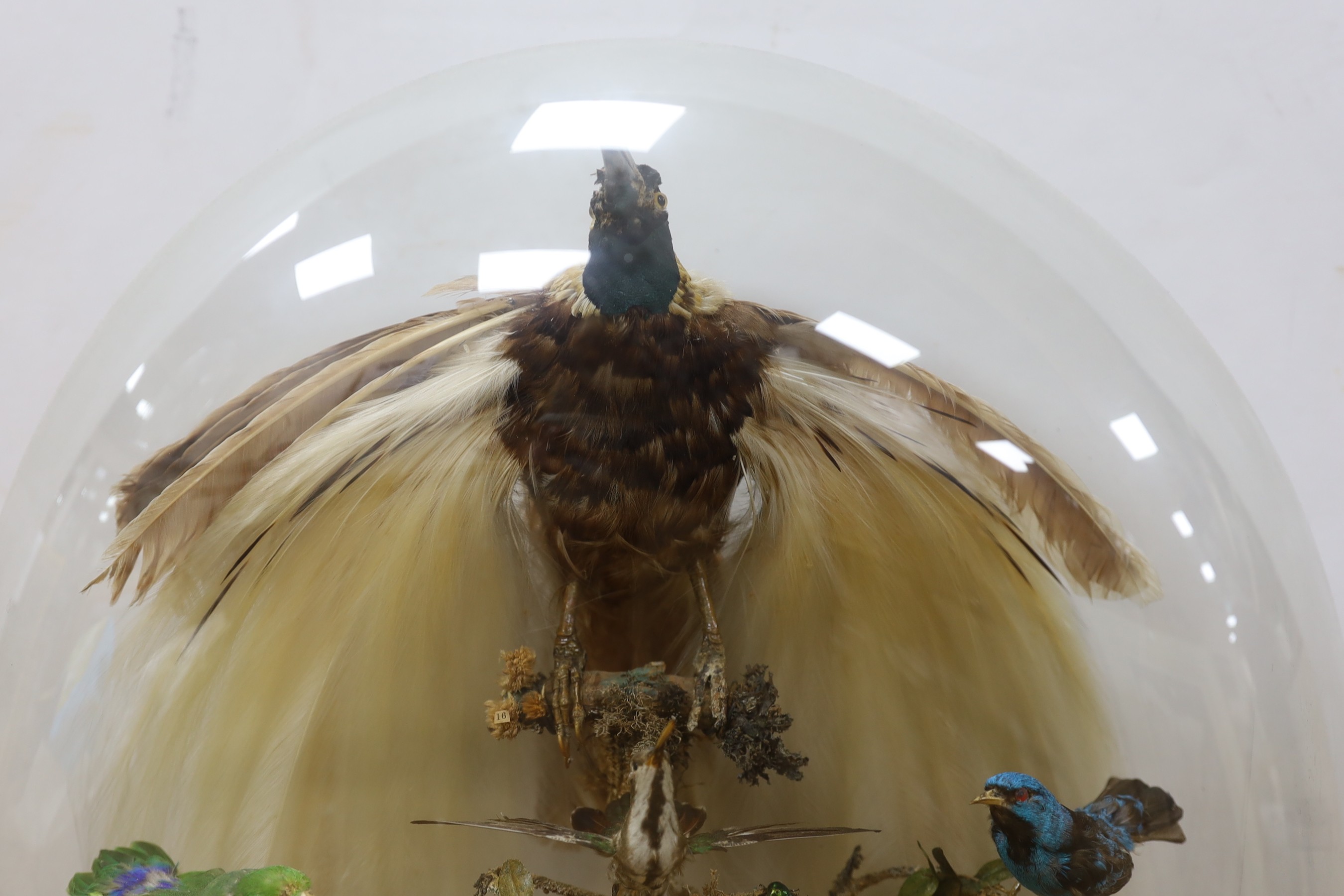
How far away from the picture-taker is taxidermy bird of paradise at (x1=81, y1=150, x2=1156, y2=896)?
2.15 feet

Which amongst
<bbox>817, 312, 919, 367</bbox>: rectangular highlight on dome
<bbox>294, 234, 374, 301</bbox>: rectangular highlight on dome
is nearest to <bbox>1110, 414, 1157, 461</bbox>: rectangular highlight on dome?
<bbox>817, 312, 919, 367</bbox>: rectangular highlight on dome

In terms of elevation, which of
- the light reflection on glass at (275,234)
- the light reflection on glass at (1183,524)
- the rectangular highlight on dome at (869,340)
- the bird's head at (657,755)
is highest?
the light reflection on glass at (275,234)

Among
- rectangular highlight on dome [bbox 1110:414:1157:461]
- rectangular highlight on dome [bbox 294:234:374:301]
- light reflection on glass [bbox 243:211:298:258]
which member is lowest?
rectangular highlight on dome [bbox 1110:414:1157:461]

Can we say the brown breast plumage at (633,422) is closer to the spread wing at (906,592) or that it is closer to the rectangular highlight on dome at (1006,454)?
the spread wing at (906,592)

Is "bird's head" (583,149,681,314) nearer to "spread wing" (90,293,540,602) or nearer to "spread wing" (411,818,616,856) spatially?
"spread wing" (90,293,540,602)

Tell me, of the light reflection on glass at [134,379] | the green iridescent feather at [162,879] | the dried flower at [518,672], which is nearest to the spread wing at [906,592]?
the dried flower at [518,672]

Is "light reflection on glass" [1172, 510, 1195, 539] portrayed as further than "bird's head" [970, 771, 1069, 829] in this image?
Yes

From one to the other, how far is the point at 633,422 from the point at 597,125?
214 millimetres

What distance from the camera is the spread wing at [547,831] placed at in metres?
0.63

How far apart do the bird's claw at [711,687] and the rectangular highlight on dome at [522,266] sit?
24 cm

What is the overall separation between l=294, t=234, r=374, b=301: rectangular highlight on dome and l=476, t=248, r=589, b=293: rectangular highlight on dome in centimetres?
8

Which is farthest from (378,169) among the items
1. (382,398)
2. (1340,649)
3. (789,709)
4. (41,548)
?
(1340,649)

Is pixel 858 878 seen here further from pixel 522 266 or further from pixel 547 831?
pixel 522 266

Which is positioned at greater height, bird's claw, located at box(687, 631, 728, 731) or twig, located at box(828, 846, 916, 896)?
bird's claw, located at box(687, 631, 728, 731)
